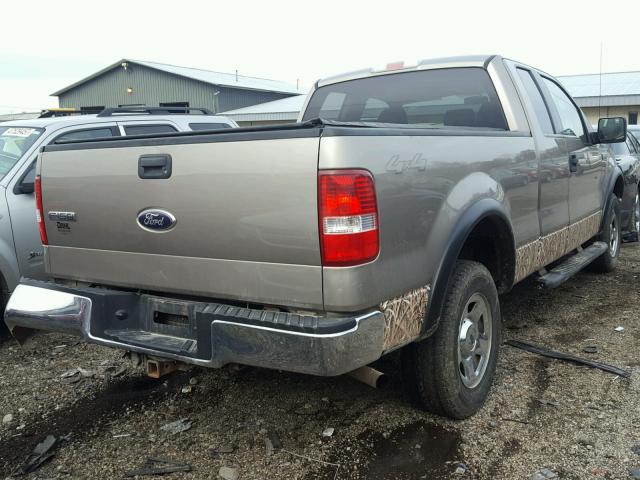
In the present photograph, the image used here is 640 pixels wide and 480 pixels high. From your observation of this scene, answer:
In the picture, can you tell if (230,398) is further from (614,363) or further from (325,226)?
(614,363)

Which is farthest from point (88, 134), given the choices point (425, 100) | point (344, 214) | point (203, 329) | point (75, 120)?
point (344, 214)

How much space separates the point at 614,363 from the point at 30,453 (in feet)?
11.8

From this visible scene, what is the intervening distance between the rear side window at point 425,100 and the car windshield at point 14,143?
258 centimetres

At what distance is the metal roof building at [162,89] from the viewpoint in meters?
33.9

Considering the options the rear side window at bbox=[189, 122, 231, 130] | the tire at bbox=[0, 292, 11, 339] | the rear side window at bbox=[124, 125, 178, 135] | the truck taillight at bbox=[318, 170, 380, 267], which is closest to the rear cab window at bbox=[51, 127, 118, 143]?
the rear side window at bbox=[124, 125, 178, 135]

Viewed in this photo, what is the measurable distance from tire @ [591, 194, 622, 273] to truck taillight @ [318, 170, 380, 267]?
168 inches

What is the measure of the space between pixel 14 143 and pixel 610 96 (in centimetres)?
2369

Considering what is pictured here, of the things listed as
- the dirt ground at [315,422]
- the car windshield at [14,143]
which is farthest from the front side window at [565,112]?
the car windshield at [14,143]

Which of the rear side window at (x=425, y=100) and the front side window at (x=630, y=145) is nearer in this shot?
the rear side window at (x=425, y=100)

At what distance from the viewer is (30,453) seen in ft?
10.5

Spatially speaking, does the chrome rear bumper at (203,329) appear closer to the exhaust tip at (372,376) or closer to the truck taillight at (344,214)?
the truck taillight at (344,214)

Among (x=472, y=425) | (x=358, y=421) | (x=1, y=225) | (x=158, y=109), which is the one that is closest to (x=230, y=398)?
(x=358, y=421)

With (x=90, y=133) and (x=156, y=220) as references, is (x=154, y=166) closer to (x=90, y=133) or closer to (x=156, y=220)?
(x=156, y=220)

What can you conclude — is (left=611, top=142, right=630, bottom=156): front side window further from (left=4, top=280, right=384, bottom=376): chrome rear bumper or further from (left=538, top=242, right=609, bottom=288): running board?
(left=4, top=280, right=384, bottom=376): chrome rear bumper
